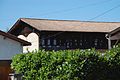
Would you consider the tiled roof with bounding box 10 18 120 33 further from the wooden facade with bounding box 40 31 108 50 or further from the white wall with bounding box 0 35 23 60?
the white wall with bounding box 0 35 23 60

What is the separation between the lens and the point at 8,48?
22812mm

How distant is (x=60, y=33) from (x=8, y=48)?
16.6 metres

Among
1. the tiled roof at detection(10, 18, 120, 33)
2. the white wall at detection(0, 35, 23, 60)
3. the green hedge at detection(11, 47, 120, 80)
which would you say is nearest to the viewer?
the green hedge at detection(11, 47, 120, 80)

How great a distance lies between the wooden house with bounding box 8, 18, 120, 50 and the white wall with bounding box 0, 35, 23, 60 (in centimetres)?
1320

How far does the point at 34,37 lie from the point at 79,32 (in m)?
5.31

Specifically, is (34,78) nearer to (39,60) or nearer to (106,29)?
(39,60)

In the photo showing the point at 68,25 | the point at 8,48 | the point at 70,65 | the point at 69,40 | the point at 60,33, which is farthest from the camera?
the point at 68,25

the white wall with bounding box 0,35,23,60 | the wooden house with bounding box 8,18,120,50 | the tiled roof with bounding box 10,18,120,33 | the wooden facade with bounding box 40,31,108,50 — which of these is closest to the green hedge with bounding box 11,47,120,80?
the white wall with bounding box 0,35,23,60

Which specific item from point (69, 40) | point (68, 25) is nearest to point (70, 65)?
point (69, 40)

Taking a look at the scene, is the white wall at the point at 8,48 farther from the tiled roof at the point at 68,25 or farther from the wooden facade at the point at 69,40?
the wooden facade at the point at 69,40

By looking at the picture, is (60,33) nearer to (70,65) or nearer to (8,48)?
(8,48)

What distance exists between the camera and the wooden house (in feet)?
126

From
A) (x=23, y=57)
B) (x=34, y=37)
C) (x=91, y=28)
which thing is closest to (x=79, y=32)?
(x=91, y=28)

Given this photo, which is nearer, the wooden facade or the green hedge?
the green hedge
